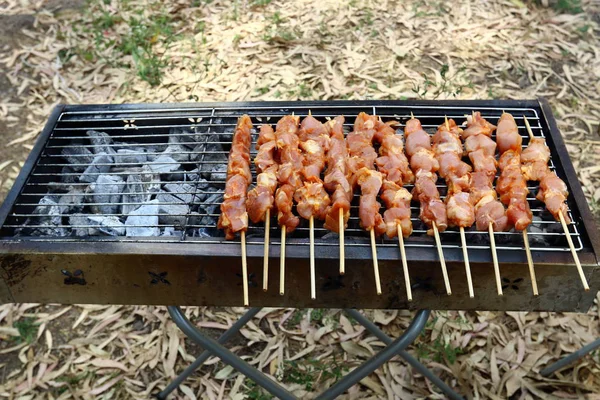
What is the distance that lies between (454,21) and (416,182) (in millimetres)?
5144

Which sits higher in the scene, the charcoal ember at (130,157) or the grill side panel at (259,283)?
the charcoal ember at (130,157)

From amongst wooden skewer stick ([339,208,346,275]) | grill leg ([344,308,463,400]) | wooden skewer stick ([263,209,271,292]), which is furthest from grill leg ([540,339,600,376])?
wooden skewer stick ([263,209,271,292])

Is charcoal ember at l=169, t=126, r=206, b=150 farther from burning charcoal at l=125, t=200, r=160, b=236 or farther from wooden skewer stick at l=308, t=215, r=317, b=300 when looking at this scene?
wooden skewer stick at l=308, t=215, r=317, b=300

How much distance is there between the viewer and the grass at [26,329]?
15.2 feet

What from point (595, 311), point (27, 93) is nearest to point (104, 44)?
point (27, 93)

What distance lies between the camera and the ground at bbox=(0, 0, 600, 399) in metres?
4.34

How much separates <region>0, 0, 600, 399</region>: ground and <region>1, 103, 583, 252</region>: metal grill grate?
1.72 meters

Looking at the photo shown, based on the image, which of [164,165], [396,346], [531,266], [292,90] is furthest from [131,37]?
[531,266]

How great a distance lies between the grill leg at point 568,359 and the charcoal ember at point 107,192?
10.8 feet

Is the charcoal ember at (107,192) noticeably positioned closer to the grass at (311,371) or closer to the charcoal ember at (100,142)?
the charcoal ember at (100,142)

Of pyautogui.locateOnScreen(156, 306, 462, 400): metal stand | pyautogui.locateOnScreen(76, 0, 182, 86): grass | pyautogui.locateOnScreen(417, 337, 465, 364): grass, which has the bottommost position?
pyautogui.locateOnScreen(156, 306, 462, 400): metal stand

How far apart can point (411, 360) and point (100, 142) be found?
2.50 meters

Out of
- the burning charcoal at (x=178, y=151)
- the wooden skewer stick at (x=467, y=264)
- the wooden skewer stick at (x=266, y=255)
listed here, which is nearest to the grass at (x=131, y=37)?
the burning charcoal at (x=178, y=151)

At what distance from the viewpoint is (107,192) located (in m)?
3.29
